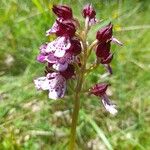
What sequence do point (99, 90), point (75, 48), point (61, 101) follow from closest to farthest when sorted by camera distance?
point (75, 48) → point (99, 90) → point (61, 101)

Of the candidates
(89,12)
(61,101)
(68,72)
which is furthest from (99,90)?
(61,101)

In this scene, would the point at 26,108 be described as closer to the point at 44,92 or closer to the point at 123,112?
the point at 44,92

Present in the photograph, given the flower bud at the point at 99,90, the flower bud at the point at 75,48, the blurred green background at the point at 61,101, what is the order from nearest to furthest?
the flower bud at the point at 75,48
the flower bud at the point at 99,90
the blurred green background at the point at 61,101

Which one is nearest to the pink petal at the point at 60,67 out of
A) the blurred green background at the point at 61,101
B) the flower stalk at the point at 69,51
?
the flower stalk at the point at 69,51

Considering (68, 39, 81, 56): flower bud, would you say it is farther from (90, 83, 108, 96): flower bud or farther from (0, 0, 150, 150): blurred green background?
(0, 0, 150, 150): blurred green background

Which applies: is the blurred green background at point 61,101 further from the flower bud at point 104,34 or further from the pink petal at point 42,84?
the flower bud at point 104,34

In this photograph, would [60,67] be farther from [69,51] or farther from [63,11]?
[63,11]
